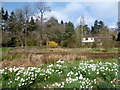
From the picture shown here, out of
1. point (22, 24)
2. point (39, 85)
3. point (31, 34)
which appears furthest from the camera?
point (31, 34)

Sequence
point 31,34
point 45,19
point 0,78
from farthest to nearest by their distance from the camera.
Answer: point 45,19 → point 31,34 → point 0,78

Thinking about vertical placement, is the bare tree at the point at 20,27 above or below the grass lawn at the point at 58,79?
above

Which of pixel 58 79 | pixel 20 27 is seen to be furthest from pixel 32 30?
pixel 58 79

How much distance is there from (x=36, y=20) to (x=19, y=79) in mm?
17160

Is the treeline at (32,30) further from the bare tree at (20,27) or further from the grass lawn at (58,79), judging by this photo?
the grass lawn at (58,79)

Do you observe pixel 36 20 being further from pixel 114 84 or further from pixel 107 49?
pixel 114 84

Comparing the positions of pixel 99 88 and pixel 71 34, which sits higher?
pixel 71 34

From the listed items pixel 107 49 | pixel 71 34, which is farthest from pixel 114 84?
pixel 71 34

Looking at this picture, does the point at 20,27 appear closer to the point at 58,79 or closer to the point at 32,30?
the point at 32,30

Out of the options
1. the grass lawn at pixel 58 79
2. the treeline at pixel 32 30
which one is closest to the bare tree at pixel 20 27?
the treeline at pixel 32 30

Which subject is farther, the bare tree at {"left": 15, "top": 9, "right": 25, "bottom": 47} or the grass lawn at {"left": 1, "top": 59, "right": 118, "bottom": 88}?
the bare tree at {"left": 15, "top": 9, "right": 25, "bottom": 47}

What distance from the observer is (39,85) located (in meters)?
2.58

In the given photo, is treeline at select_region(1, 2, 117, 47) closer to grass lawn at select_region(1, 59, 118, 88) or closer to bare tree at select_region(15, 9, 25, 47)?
bare tree at select_region(15, 9, 25, 47)

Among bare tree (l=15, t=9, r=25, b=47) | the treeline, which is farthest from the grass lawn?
bare tree (l=15, t=9, r=25, b=47)
